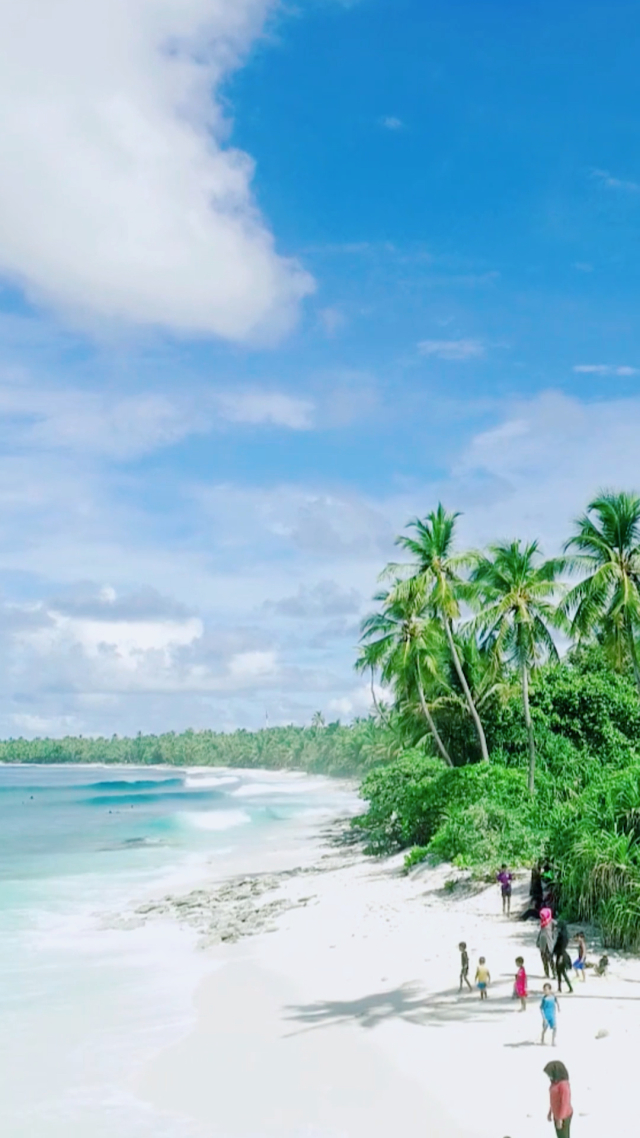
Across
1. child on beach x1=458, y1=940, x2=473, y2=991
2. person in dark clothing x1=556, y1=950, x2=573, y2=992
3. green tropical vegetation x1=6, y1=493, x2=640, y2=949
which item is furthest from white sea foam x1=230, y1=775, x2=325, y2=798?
person in dark clothing x1=556, y1=950, x2=573, y2=992

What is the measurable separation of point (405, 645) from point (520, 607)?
561 cm

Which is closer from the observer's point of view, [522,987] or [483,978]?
[522,987]

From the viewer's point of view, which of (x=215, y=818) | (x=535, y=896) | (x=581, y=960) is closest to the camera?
(x=581, y=960)

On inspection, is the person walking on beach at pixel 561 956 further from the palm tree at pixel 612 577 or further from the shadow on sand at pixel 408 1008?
the palm tree at pixel 612 577

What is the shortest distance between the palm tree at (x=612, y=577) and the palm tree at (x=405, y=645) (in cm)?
812

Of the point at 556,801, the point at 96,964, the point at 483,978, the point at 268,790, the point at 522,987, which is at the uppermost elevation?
the point at 556,801

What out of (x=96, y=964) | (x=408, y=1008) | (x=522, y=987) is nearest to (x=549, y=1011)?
(x=522, y=987)

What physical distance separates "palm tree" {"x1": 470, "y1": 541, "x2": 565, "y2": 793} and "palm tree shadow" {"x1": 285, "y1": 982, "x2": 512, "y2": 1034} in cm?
1472

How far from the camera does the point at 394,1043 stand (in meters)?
13.2

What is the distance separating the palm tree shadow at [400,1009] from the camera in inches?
547

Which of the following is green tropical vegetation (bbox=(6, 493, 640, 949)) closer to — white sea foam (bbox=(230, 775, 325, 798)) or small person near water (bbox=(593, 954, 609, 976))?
small person near water (bbox=(593, 954, 609, 976))

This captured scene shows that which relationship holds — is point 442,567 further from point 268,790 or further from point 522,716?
point 268,790

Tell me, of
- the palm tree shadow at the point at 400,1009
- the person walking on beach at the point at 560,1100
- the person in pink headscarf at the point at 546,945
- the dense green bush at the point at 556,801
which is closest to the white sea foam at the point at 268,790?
the dense green bush at the point at 556,801

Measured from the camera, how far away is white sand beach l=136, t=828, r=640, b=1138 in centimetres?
1084
